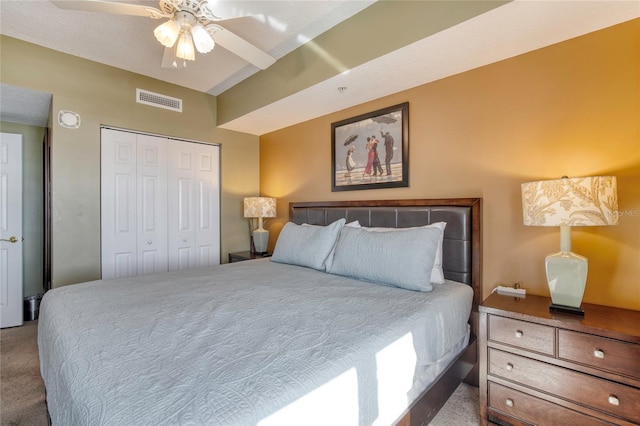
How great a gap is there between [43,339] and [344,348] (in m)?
1.52

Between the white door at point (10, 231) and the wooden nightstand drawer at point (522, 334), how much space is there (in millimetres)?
4512

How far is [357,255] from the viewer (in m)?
2.08

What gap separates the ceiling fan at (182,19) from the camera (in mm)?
1525

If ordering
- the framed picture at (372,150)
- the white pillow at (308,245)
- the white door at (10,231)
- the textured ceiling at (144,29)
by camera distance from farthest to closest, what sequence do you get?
the white door at (10,231), the framed picture at (372,150), the white pillow at (308,245), the textured ceiling at (144,29)

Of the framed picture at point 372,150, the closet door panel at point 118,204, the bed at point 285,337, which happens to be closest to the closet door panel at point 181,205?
the closet door panel at point 118,204

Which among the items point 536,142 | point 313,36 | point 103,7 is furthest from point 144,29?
point 536,142

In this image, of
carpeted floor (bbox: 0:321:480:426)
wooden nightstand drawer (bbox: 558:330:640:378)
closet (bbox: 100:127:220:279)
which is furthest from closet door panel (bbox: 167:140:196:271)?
wooden nightstand drawer (bbox: 558:330:640:378)

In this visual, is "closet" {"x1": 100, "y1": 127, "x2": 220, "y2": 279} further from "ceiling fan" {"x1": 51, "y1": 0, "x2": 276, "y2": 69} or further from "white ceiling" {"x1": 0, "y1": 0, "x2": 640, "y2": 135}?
"ceiling fan" {"x1": 51, "y1": 0, "x2": 276, "y2": 69}

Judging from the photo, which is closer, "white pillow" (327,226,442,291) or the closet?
"white pillow" (327,226,442,291)

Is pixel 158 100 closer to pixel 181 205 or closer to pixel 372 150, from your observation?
pixel 181 205

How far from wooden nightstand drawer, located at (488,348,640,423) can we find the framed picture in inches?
57.7

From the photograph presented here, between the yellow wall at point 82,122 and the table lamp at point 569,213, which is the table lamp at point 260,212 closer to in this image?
the yellow wall at point 82,122

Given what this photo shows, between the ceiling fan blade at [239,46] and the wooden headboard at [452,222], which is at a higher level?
the ceiling fan blade at [239,46]

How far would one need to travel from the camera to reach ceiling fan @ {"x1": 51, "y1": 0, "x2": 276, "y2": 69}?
1525mm
